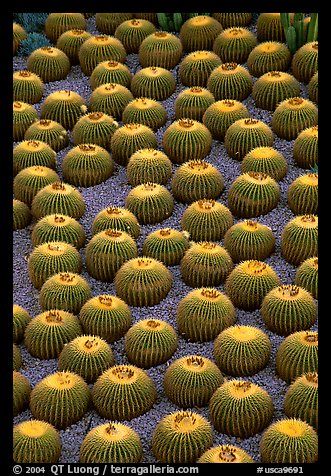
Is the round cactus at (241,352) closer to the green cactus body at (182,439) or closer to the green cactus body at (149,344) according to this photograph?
the green cactus body at (149,344)

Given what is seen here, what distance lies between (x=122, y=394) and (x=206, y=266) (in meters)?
1.36

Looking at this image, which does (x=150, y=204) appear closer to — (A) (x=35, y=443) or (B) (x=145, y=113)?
(B) (x=145, y=113)

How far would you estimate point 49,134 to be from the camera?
9188mm

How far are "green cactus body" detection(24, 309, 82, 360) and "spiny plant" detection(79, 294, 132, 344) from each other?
79 millimetres

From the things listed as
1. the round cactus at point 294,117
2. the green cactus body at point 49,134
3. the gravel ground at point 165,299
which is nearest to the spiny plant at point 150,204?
the gravel ground at point 165,299

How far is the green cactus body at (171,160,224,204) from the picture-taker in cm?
844

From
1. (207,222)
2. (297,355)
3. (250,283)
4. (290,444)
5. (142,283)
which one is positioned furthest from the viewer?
A: (207,222)

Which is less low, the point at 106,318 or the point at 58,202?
the point at 58,202

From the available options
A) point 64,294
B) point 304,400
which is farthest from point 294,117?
point 304,400

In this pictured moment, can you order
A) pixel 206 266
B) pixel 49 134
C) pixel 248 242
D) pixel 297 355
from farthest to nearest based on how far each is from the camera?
pixel 49 134, pixel 248 242, pixel 206 266, pixel 297 355

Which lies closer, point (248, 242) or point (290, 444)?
point (290, 444)

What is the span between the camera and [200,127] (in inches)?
351

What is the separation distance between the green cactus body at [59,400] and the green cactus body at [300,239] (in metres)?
1.91

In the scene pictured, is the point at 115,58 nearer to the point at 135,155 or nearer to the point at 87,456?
the point at 135,155
